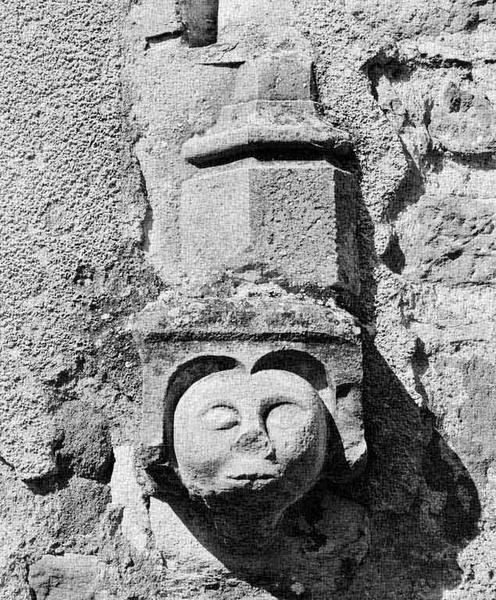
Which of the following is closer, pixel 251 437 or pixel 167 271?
pixel 251 437

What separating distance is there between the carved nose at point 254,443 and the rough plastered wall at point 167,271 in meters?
0.26

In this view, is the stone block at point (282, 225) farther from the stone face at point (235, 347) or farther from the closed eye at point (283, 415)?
the closed eye at point (283, 415)

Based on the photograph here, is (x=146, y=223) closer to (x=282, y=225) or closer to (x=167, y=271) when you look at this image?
(x=167, y=271)

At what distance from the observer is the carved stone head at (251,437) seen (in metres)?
1.68

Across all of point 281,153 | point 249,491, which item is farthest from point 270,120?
point 249,491

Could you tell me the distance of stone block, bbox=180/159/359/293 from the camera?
1848 mm

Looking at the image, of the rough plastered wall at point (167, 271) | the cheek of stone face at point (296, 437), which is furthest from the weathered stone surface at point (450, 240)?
the cheek of stone face at point (296, 437)

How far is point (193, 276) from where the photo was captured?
1895 millimetres

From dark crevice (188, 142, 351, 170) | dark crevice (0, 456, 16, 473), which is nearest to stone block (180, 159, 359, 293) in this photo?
dark crevice (188, 142, 351, 170)

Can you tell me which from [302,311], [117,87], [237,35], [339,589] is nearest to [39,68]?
[117,87]

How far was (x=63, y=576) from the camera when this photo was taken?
1.88 m

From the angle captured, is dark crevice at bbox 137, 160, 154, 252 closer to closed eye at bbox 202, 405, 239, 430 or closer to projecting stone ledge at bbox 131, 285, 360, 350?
projecting stone ledge at bbox 131, 285, 360, 350

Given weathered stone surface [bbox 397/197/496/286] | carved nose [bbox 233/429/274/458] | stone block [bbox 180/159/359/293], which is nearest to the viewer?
carved nose [bbox 233/429/274/458]

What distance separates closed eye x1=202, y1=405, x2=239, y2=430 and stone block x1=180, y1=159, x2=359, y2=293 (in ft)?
0.79
